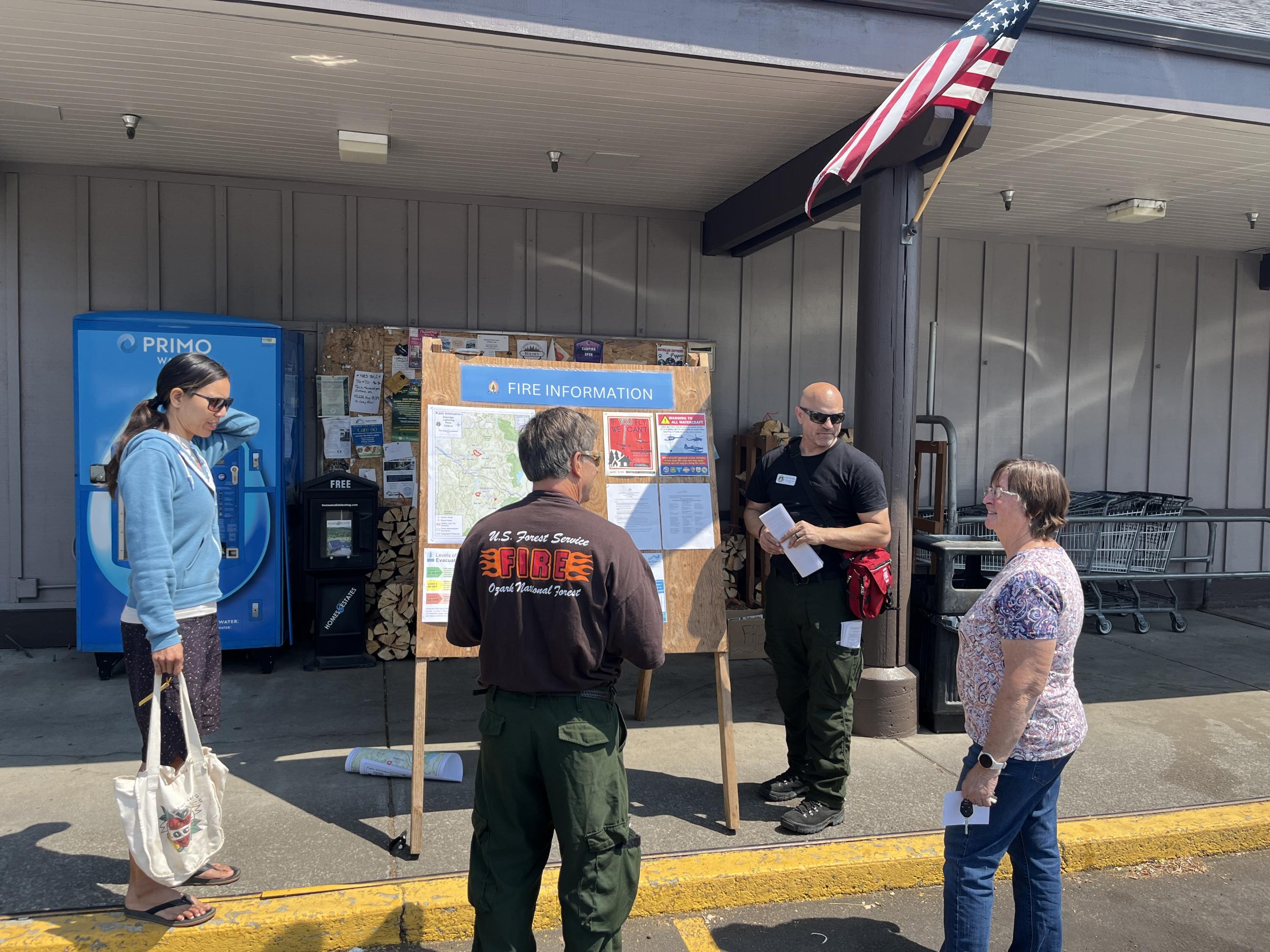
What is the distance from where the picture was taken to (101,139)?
239 inches

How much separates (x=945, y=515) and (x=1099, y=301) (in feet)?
11.0

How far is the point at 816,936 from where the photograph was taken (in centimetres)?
→ 351

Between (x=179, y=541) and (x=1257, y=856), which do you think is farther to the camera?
(x=1257, y=856)

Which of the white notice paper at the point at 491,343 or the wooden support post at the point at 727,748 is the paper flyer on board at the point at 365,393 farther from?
the wooden support post at the point at 727,748

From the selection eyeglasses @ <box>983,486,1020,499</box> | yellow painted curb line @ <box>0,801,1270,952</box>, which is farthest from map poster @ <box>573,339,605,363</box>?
eyeglasses @ <box>983,486,1020,499</box>

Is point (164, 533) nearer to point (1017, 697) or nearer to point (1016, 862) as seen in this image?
point (1017, 697)

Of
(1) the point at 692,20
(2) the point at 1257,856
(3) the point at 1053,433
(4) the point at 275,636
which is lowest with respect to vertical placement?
(2) the point at 1257,856

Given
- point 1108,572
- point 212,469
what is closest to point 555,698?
point 212,469

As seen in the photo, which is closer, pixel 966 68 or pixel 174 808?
pixel 174 808

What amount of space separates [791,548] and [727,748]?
0.92m

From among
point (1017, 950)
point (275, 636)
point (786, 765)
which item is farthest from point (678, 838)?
point (275, 636)

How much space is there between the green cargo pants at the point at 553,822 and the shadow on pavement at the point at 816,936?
955mm

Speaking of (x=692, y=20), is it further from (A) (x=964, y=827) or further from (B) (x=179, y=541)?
(A) (x=964, y=827)

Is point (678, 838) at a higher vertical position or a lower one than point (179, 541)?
lower
